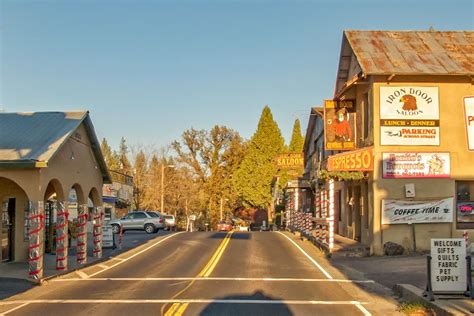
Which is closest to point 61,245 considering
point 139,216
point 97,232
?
point 97,232

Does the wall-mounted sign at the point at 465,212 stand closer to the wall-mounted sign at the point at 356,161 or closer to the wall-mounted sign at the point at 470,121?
the wall-mounted sign at the point at 470,121

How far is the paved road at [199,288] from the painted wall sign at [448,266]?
1581 millimetres

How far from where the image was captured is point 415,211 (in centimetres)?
2227

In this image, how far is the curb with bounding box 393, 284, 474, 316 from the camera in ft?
33.7

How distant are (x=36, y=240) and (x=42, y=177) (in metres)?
1.94

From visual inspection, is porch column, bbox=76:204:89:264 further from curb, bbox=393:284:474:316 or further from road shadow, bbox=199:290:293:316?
curb, bbox=393:284:474:316

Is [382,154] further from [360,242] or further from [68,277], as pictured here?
[68,277]

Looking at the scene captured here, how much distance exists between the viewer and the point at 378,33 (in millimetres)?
26547

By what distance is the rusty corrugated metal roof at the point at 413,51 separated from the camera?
2259 cm

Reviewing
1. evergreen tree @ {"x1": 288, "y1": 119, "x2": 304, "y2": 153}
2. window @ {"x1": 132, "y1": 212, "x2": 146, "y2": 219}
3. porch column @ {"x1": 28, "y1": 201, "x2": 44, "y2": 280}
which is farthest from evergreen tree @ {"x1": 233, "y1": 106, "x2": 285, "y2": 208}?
porch column @ {"x1": 28, "y1": 201, "x2": 44, "y2": 280}

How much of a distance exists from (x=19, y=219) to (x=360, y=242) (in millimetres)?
15086

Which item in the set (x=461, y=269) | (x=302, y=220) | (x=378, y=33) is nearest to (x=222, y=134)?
(x=302, y=220)

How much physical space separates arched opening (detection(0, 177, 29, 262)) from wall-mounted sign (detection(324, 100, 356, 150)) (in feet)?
44.0

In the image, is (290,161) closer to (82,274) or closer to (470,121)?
(470,121)
